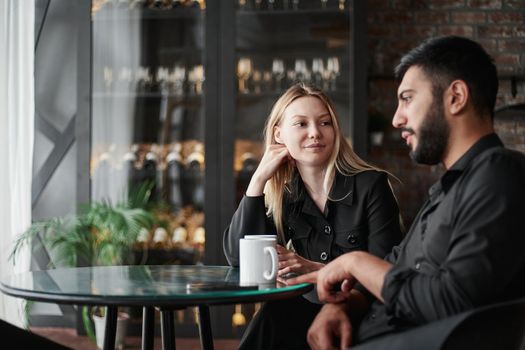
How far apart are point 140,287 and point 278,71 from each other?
297 cm

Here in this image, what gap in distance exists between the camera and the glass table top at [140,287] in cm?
166

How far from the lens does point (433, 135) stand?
5.55 feet

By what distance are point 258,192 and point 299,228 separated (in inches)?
7.0

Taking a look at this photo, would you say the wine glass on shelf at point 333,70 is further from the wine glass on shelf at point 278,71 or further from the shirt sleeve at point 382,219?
the shirt sleeve at point 382,219

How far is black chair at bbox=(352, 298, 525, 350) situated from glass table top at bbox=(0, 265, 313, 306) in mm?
431

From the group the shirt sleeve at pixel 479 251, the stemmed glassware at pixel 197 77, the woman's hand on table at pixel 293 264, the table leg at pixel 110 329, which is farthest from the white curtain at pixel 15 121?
the shirt sleeve at pixel 479 251

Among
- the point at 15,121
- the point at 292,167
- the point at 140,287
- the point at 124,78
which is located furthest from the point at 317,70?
the point at 140,287

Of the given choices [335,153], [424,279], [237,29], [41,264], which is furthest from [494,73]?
[41,264]

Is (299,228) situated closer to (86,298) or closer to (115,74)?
(86,298)

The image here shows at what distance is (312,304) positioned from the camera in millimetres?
2354

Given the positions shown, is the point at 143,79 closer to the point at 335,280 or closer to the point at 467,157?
the point at 335,280

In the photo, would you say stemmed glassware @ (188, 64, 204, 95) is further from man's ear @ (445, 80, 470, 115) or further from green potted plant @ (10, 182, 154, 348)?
man's ear @ (445, 80, 470, 115)

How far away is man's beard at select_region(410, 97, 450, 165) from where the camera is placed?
1.68 metres

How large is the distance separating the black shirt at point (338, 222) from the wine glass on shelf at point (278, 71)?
7.11 ft
